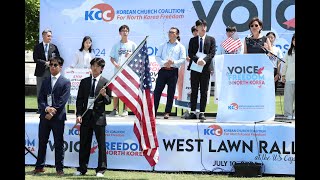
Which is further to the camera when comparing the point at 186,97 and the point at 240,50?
the point at 186,97

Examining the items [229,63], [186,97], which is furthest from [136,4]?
[229,63]

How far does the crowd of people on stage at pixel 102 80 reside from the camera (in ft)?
37.9

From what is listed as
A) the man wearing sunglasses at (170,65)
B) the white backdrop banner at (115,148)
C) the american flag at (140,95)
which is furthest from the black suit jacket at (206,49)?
the american flag at (140,95)

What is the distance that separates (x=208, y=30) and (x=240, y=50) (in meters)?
2.55

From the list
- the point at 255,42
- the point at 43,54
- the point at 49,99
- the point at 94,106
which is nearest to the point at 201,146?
the point at 94,106

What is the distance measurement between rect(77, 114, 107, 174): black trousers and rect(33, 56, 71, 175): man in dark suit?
0.35 m

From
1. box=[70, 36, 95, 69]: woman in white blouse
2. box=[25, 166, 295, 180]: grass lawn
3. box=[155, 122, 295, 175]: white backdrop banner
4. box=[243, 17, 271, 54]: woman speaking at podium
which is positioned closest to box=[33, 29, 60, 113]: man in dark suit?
box=[70, 36, 95, 69]: woman in white blouse

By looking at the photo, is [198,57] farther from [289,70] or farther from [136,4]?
[136,4]

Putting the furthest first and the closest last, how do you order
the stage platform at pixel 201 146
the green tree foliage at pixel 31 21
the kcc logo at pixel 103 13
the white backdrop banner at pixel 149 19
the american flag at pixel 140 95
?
1. the green tree foliage at pixel 31 21
2. the kcc logo at pixel 103 13
3. the white backdrop banner at pixel 149 19
4. the stage platform at pixel 201 146
5. the american flag at pixel 140 95

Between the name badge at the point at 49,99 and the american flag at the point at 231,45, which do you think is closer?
the name badge at the point at 49,99

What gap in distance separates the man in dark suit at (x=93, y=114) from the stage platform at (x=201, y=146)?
84 cm

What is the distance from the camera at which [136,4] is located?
17234mm

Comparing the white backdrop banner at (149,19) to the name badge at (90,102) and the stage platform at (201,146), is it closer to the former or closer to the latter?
the stage platform at (201,146)
